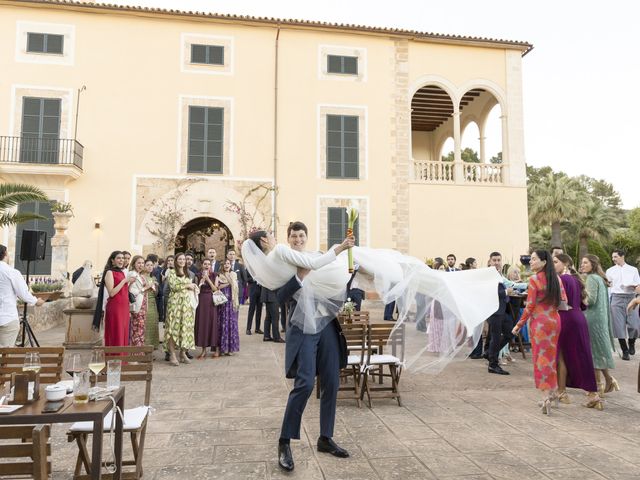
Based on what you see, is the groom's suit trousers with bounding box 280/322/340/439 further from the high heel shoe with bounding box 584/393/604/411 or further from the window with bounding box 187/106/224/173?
the window with bounding box 187/106/224/173

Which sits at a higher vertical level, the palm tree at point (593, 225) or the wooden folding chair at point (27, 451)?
the palm tree at point (593, 225)

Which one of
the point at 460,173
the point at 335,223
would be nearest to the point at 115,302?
the point at 335,223

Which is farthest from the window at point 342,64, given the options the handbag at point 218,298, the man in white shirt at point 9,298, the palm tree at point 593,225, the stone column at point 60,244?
the palm tree at point 593,225

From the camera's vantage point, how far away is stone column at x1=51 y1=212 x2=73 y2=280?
1237 cm

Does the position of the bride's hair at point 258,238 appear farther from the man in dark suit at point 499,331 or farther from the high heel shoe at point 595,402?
the man in dark suit at point 499,331

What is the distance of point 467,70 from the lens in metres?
17.7

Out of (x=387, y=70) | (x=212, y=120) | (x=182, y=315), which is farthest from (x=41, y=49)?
(x=182, y=315)

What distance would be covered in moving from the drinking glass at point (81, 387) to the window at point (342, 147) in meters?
14.1

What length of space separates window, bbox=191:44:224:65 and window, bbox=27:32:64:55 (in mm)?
Result: 4185

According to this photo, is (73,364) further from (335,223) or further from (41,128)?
(41,128)

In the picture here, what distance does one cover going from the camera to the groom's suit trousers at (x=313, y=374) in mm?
3422

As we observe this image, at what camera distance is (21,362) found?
12.5 feet

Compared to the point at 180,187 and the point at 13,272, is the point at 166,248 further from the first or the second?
the point at 13,272

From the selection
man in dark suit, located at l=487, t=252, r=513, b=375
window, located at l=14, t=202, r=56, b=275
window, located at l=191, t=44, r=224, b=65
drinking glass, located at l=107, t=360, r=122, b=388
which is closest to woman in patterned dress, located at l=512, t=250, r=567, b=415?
man in dark suit, located at l=487, t=252, r=513, b=375
